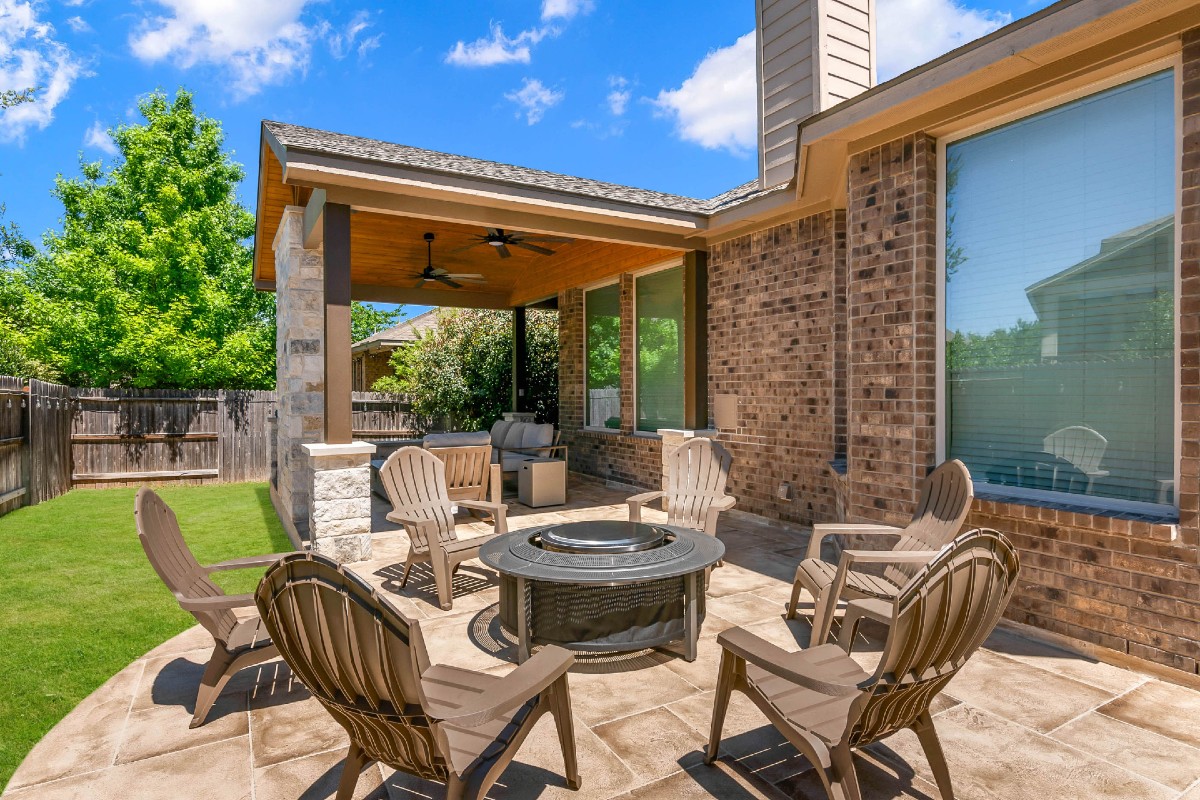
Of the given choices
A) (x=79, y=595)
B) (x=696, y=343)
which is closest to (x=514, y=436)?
(x=696, y=343)

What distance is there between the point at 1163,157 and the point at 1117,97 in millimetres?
411

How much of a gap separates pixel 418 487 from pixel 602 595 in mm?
2144

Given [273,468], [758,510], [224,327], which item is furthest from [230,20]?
[758,510]

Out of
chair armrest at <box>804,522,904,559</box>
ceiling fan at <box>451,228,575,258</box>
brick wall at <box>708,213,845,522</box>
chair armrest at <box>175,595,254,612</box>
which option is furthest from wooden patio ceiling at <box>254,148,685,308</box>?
chair armrest at <box>804,522,904,559</box>

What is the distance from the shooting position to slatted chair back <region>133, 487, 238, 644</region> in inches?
105

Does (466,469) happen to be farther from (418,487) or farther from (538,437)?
(538,437)

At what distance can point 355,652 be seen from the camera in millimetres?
1702

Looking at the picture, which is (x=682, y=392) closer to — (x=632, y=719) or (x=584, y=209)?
(x=584, y=209)

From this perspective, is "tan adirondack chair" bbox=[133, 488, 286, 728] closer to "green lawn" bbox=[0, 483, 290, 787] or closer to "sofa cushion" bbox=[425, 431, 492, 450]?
"green lawn" bbox=[0, 483, 290, 787]

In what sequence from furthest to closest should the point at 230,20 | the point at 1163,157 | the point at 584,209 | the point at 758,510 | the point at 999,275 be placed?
the point at 230,20, the point at 758,510, the point at 584,209, the point at 999,275, the point at 1163,157

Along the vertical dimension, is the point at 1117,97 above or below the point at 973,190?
above

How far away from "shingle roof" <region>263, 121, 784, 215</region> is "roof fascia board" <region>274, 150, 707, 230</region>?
4 cm

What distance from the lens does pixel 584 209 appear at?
5828 millimetres

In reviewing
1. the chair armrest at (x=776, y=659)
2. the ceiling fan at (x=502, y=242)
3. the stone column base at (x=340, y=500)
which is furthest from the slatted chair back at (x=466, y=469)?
the chair armrest at (x=776, y=659)
